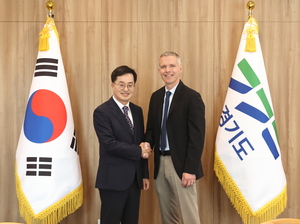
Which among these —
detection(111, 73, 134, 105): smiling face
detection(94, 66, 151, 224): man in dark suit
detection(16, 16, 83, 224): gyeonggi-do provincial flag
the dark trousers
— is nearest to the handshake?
detection(94, 66, 151, 224): man in dark suit

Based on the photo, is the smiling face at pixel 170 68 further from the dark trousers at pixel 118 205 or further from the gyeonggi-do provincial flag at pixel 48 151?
the gyeonggi-do provincial flag at pixel 48 151

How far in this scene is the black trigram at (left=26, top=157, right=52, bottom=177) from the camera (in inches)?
106

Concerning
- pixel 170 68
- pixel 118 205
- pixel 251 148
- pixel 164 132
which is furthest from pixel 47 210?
pixel 251 148

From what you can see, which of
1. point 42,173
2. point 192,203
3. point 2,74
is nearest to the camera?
point 192,203

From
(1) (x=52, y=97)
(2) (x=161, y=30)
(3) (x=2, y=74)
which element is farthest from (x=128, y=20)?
(3) (x=2, y=74)

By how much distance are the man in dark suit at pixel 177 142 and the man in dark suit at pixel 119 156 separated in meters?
0.19

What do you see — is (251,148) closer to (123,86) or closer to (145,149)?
(145,149)

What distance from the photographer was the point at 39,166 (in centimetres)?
271

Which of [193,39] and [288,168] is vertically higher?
[193,39]

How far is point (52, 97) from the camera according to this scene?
9.21 ft

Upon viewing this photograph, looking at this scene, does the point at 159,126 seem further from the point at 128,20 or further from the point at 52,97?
the point at 128,20

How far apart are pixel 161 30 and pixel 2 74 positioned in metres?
1.74

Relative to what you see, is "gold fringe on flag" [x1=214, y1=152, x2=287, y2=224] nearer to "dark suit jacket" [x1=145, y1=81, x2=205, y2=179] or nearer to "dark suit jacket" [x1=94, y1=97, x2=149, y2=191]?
"dark suit jacket" [x1=145, y1=81, x2=205, y2=179]

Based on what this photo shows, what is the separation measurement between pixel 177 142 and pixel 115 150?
0.50m
